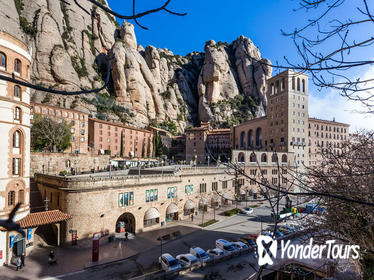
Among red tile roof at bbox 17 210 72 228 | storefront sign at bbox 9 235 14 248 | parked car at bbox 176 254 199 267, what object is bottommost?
parked car at bbox 176 254 199 267

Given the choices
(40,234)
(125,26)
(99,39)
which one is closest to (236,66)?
(125,26)

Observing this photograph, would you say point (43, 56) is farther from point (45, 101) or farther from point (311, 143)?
point (311, 143)

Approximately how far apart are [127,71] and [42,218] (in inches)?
2954

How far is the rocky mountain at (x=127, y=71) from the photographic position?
70000mm

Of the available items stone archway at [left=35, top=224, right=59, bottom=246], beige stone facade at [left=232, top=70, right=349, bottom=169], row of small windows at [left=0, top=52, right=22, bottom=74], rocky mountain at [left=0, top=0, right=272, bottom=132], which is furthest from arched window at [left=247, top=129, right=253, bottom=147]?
row of small windows at [left=0, top=52, right=22, bottom=74]

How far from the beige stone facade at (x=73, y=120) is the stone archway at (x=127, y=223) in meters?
32.9

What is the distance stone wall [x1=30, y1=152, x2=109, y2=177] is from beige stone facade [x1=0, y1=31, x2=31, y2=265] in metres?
15.5

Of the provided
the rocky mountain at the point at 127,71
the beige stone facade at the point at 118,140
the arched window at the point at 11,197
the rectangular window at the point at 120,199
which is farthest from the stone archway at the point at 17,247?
the beige stone facade at the point at 118,140

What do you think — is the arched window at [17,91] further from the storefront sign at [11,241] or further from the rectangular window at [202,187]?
the rectangular window at [202,187]

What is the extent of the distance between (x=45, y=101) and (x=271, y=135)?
69909mm

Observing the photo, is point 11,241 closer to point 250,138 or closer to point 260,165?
point 260,165

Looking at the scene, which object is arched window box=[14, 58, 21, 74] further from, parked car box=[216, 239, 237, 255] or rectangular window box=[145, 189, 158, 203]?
parked car box=[216, 239, 237, 255]

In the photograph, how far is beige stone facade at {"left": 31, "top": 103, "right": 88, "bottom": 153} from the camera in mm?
51750

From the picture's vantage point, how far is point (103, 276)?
57.4 feet
